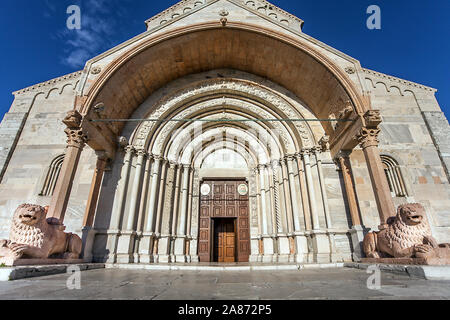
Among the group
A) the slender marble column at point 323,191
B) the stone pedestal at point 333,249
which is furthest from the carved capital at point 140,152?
the stone pedestal at point 333,249

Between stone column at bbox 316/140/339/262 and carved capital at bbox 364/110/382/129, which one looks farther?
stone column at bbox 316/140/339/262

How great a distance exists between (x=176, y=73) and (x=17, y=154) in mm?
6789

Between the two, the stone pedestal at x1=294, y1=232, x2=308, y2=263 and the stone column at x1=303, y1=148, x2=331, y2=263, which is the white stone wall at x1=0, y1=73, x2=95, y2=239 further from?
the stone column at x1=303, y1=148, x2=331, y2=263

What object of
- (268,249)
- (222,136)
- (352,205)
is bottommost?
(268,249)

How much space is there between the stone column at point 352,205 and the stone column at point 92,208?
26.0ft

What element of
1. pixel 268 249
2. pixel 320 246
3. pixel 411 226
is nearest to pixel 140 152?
pixel 268 249

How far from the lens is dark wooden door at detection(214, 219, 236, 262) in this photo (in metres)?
9.73

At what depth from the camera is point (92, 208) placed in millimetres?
7035

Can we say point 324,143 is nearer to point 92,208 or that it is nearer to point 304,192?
point 304,192

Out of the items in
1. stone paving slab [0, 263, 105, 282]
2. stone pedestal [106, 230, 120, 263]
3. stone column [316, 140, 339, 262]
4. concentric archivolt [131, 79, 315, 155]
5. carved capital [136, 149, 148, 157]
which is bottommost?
stone paving slab [0, 263, 105, 282]

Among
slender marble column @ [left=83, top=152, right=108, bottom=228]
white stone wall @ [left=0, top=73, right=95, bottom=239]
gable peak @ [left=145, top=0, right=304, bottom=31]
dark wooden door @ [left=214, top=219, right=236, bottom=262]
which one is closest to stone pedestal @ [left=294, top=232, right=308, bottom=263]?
dark wooden door @ [left=214, top=219, right=236, bottom=262]

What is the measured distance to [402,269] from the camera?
11.9 feet

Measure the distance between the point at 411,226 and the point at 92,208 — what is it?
8584 mm
